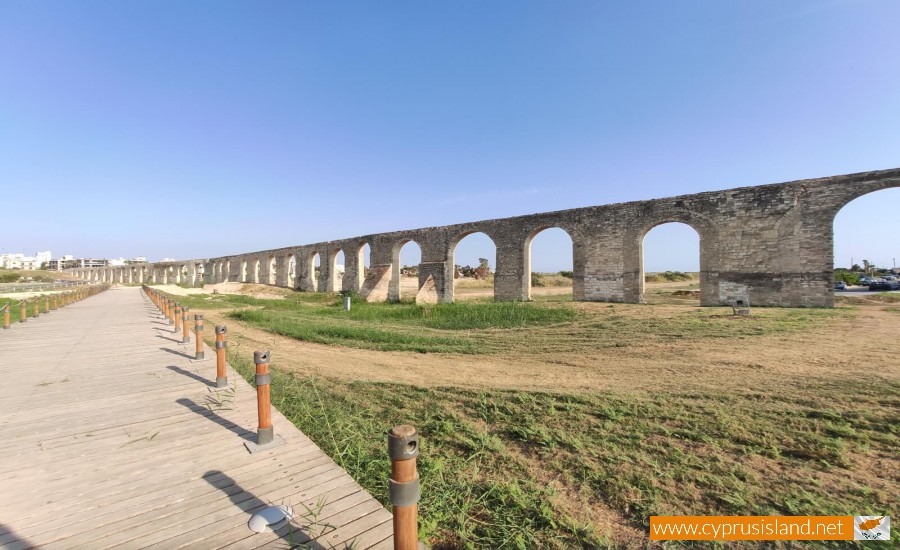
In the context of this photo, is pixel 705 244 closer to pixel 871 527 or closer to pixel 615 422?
pixel 615 422

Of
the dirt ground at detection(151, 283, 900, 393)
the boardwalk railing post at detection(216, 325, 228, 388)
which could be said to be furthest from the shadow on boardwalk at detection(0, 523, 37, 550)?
the dirt ground at detection(151, 283, 900, 393)

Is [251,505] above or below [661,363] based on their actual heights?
above

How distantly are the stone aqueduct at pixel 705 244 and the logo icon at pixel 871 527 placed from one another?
11645 mm

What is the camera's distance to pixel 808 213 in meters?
11.1

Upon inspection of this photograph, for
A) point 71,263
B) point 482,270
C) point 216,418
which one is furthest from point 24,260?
point 216,418

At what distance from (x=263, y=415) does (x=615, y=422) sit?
12.1 ft

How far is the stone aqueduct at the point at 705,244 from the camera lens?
431 inches

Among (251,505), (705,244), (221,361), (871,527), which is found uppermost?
(705,244)

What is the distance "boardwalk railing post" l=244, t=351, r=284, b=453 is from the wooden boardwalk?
101 millimetres

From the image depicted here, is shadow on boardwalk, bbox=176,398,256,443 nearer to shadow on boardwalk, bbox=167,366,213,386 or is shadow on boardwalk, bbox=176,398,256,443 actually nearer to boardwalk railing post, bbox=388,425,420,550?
shadow on boardwalk, bbox=167,366,213,386

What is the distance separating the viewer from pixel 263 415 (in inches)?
124

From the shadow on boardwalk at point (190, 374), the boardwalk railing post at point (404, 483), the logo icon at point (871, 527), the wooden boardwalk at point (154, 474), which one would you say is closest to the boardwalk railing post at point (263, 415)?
the wooden boardwalk at point (154, 474)

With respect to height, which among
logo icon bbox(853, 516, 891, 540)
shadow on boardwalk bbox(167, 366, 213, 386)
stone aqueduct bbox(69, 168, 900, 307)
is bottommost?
logo icon bbox(853, 516, 891, 540)

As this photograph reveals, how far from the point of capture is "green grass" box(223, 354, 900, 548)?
8.87 ft
